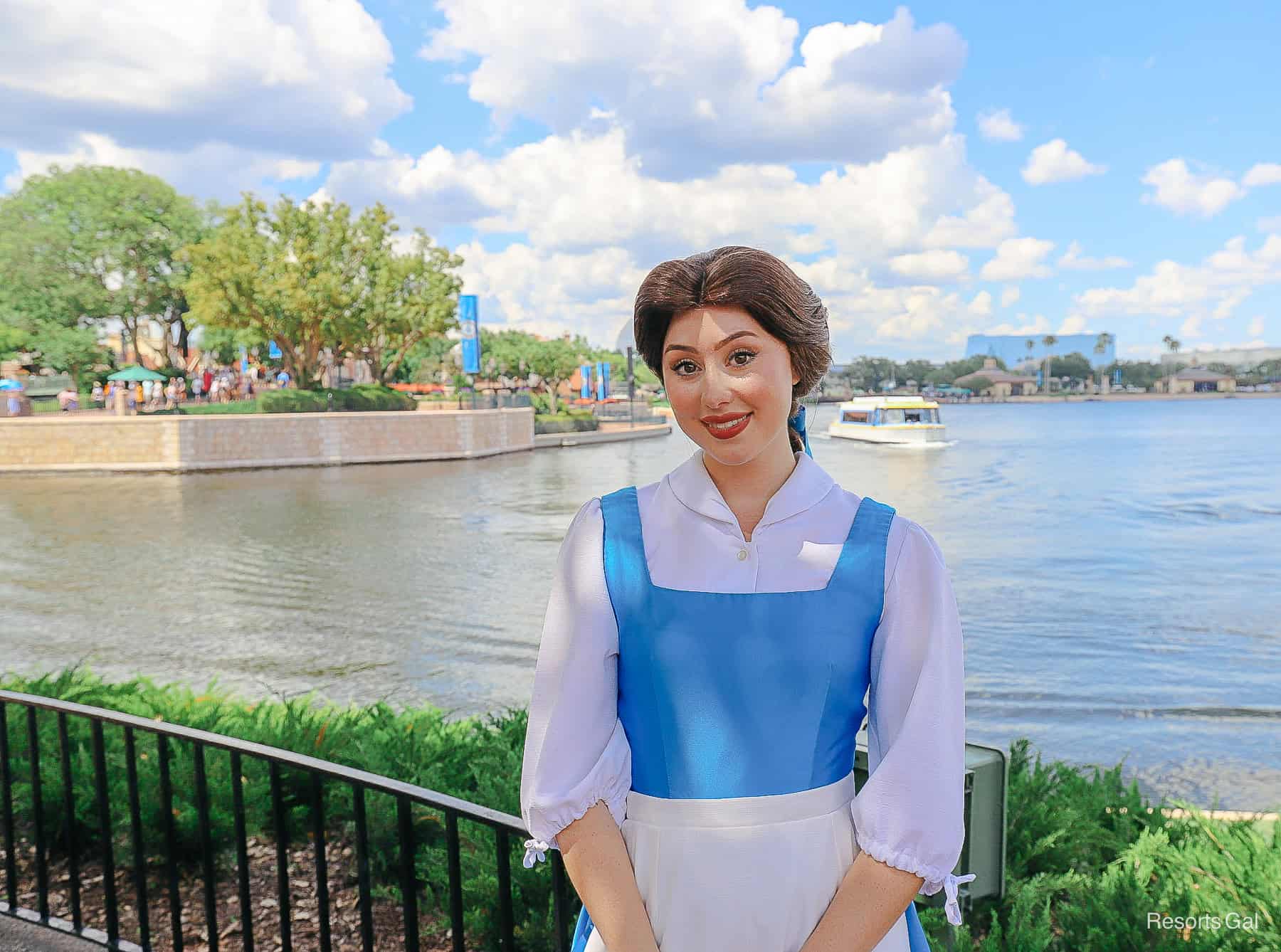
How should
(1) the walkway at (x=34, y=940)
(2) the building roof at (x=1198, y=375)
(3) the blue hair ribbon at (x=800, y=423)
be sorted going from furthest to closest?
(2) the building roof at (x=1198, y=375) < (1) the walkway at (x=34, y=940) < (3) the blue hair ribbon at (x=800, y=423)

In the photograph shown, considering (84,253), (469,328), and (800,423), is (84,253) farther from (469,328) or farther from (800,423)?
(800,423)

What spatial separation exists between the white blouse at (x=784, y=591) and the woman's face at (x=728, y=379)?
77mm

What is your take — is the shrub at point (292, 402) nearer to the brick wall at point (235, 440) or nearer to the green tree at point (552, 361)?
the brick wall at point (235, 440)

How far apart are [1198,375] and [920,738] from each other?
19082 centimetres

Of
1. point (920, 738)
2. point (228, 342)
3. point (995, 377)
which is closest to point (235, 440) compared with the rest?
point (228, 342)

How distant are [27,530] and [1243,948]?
70.5 ft

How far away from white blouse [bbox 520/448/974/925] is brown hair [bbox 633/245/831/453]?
19 cm

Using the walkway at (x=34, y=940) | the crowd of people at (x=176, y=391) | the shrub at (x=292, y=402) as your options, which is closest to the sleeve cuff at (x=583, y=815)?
the walkway at (x=34, y=940)

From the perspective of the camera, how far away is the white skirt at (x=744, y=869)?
4.63 ft

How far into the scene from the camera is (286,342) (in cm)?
4156

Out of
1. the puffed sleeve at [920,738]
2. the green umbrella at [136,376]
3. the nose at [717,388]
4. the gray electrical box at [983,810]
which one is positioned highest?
the green umbrella at [136,376]

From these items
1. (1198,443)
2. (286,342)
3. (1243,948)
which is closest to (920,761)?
(1243,948)

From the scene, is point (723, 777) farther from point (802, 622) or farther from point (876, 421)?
point (876, 421)

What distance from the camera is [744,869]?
1411 mm
